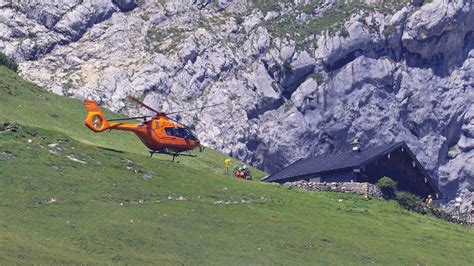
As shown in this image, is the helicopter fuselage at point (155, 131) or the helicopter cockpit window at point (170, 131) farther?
the helicopter cockpit window at point (170, 131)

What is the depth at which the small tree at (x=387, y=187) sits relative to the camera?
71000mm

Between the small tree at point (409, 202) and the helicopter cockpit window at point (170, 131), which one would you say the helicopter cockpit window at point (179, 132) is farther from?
the small tree at point (409, 202)

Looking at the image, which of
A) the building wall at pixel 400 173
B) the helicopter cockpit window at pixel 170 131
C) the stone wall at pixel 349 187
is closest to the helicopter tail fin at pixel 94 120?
the helicopter cockpit window at pixel 170 131

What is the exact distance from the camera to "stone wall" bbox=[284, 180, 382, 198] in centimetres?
7056

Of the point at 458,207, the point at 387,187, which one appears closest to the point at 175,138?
the point at 387,187

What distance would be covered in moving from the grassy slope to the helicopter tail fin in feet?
20.0

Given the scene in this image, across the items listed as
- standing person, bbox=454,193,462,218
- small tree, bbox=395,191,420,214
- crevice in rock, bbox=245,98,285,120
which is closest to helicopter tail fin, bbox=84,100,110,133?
small tree, bbox=395,191,420,214

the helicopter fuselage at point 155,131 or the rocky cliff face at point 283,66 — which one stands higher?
the rocky cliff face at point 283,66

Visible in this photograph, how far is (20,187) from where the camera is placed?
50.9 metres

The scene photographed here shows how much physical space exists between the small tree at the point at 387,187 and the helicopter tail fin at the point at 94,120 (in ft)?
66.6

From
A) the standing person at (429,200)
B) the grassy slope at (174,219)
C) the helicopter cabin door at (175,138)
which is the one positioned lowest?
the grassy slope at (174,219)

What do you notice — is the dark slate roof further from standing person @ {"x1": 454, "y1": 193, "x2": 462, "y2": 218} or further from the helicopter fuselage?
the helicopter fuselage

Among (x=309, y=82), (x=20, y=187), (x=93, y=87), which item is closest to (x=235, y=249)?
(x=20, y=187)

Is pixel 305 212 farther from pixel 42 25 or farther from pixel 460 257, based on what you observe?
pixel 42 25
